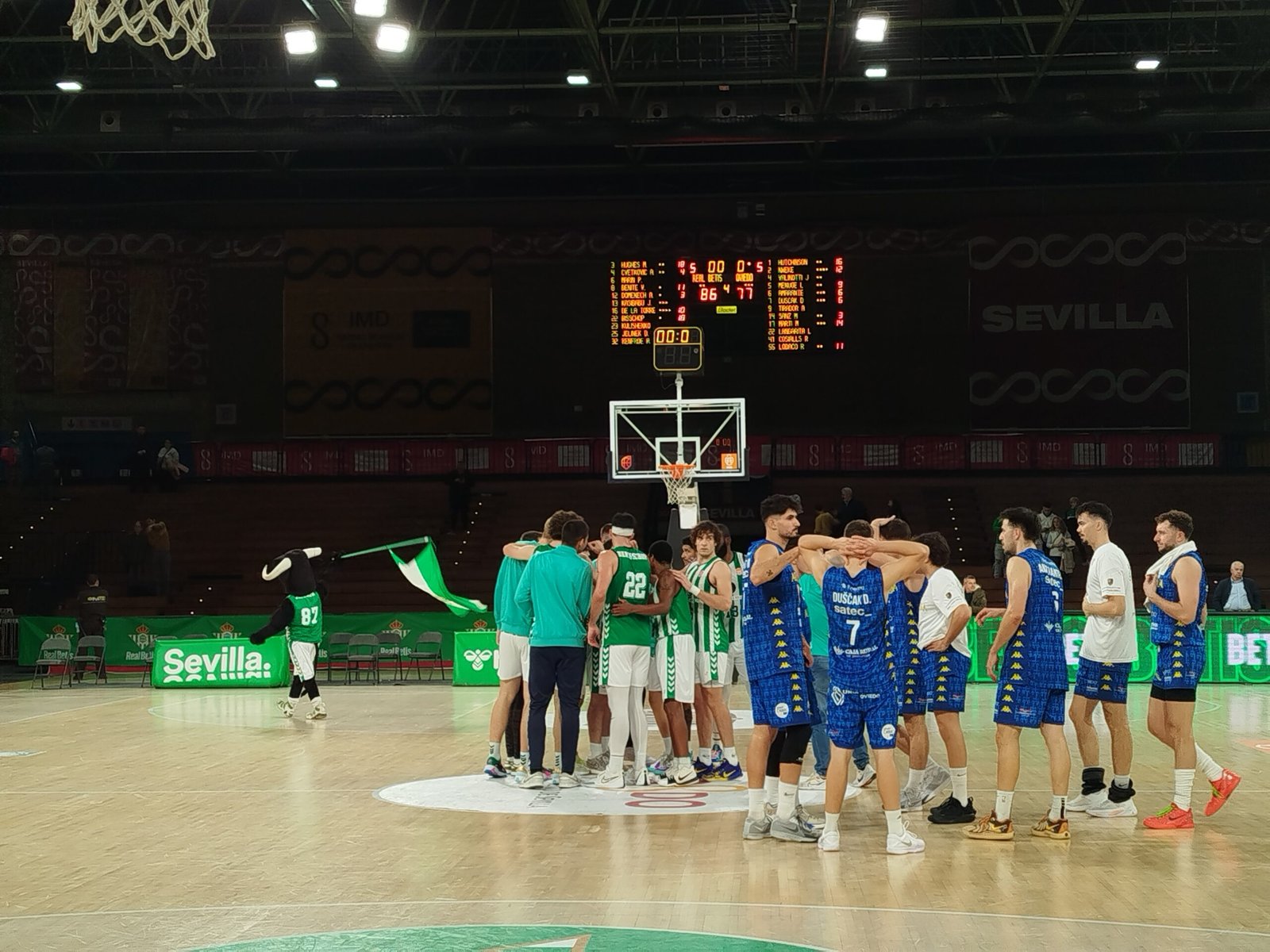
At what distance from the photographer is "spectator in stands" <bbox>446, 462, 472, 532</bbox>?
28281 mm

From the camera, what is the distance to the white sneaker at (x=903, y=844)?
7.71 meters

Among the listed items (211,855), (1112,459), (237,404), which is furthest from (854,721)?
(237,404)

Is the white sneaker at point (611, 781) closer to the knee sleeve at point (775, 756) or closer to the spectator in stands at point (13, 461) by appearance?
the knee sleeve at point (775, 756)

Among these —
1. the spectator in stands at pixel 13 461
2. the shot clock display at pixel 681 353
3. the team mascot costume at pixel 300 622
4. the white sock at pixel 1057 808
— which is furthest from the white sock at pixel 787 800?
the spectator in stands at pixel 13 461

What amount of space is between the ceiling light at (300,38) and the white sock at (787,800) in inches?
580

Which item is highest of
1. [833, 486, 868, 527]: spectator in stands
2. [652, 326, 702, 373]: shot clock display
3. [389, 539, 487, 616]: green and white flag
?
[652, 326, 702, 373]: shot clock display

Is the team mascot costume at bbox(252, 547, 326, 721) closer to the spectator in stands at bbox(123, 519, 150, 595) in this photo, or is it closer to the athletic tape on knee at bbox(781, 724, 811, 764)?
the athletic tape on knee at bbox(781, 724, 811, 764)

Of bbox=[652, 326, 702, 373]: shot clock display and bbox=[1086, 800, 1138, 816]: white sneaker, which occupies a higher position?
bbox=[652, 326, 702, 373]: shot clock display

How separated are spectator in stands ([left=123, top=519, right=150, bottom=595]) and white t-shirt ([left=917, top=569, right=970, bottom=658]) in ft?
66.5

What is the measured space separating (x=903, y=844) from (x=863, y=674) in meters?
1.00

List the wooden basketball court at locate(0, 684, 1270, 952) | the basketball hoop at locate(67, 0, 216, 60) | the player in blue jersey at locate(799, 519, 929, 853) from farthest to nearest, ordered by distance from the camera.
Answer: the basketball hoop at locate(67, 0, 216, 60) → the player in blue jersey at locate(799, 519, 929, 853) → the wooden basketball court at locate(0, 684, 1270, 952)

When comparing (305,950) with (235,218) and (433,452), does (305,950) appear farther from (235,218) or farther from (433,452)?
(235,218)

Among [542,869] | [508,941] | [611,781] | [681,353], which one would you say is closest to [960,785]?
[611,781]

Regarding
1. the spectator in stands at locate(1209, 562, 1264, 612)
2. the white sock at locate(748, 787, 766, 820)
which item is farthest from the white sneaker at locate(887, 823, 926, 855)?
the spectator in stands at locate(1209, 562, 1264, 612)
